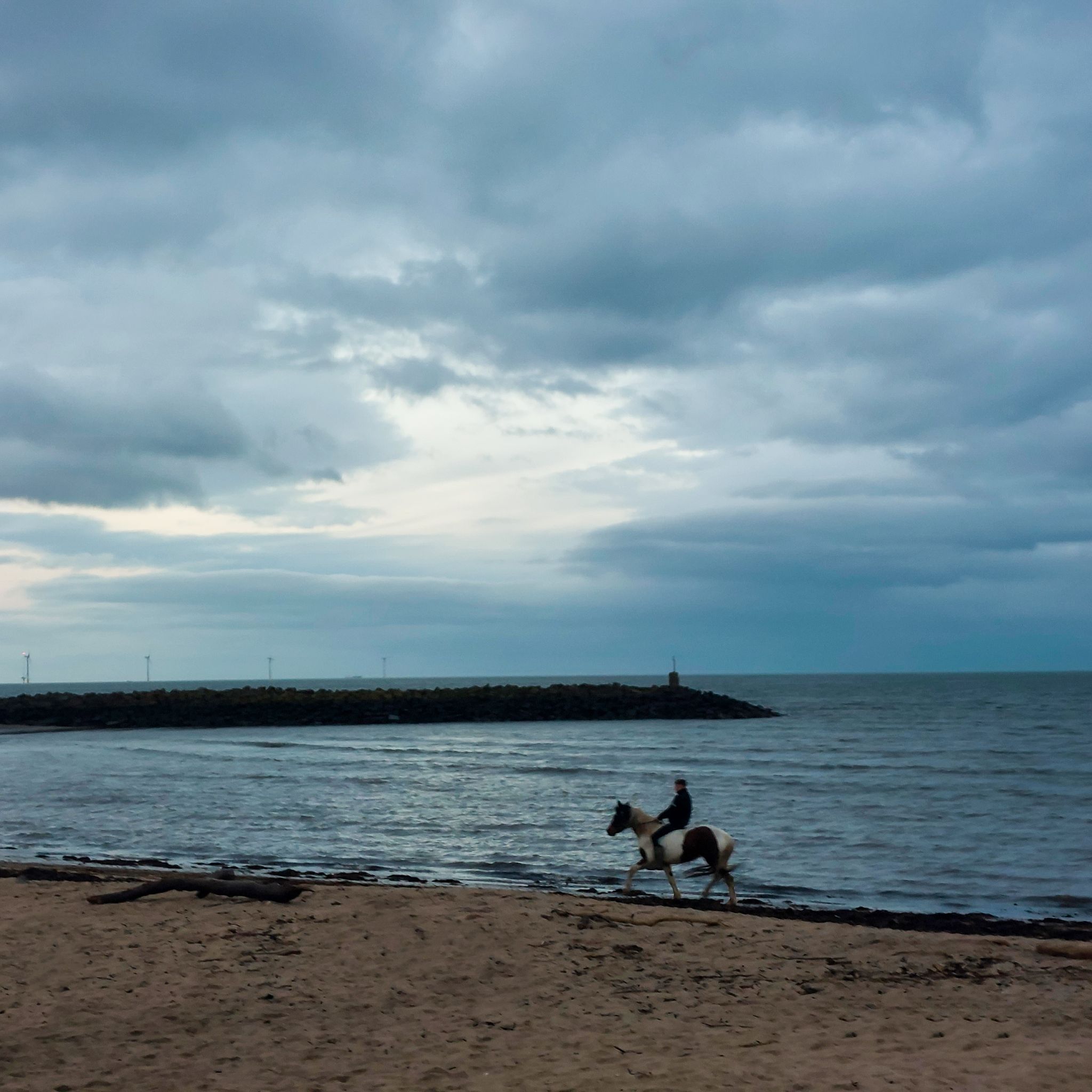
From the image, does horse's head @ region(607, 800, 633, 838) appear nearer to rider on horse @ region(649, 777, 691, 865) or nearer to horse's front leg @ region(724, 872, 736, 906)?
rider on horse @ region(649, 777, 691, 865)

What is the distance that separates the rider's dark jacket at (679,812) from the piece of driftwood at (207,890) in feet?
17.4

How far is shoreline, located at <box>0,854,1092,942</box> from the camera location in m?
13.5

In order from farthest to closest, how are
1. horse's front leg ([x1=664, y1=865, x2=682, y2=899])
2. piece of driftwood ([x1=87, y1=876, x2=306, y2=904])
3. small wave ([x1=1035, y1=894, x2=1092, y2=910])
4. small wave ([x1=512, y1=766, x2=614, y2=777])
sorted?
small wave ([x1=512, y1=766, x2=614, y2=777]), small wave ([x1=1035, y1=894, x2=1092, y2=910]), horse's front leg ([x1=664, y1=865, x2=682, y2=899]), piece of driftwood ([x1=87, y1=876, x2=306, y2=904])

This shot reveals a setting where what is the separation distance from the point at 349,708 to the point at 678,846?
6447 cm

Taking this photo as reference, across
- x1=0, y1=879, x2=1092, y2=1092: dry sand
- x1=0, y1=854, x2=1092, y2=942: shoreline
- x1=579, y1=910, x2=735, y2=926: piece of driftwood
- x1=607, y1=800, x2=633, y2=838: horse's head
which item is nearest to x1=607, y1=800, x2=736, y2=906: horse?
x1=607, y1=800, x2=633, y2=838: horse's head

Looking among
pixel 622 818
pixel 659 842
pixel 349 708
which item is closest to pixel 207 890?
pixel 622 818

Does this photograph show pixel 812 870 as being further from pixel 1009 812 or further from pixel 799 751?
pixel 799 751

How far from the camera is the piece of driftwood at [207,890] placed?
42.9ft

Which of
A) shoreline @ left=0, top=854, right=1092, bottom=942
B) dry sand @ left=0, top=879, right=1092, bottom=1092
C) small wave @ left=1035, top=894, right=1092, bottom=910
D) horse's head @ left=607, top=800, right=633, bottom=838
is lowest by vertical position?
small wave @ left=1035, top=894, right=1092, bottom=910

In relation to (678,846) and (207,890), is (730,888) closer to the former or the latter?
(678,846)

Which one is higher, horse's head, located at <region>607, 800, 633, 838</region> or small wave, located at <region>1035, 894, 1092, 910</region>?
horse's head, located at <region>607, 800, 633, 838</region>

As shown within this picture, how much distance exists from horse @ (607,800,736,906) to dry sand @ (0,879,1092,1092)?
5.28 ft

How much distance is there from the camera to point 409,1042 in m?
8.34

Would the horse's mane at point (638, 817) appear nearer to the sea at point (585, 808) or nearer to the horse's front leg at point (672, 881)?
the horse's front leg at point (672, 881)
